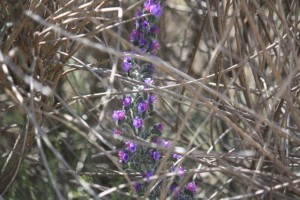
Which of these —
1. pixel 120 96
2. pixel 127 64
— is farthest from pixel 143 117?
pixel 120 96

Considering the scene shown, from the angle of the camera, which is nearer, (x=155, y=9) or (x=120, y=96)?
(x=155, y=9)

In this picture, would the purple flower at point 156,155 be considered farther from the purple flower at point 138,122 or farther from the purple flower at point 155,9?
the purple flower at point 155,9

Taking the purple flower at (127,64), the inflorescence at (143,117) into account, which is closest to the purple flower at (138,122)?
the inflorescence at (143,117)

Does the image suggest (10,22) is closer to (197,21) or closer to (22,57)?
(22,57)

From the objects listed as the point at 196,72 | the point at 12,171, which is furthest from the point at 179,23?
the point at 12,171

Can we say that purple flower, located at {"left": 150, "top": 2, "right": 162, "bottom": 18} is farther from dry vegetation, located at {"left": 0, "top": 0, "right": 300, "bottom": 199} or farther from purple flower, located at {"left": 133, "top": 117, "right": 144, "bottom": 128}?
purple flower, located at {"left": 133, "top": 117, "right": 144, "bottom": 128}

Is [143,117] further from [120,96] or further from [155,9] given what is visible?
[120,96]
